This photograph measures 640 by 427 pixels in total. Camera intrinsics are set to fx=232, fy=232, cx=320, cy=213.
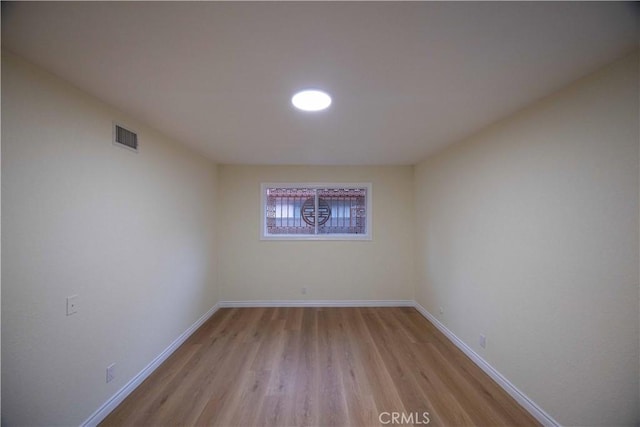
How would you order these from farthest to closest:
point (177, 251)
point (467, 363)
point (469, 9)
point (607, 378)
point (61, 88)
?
point (177, 251), point (467, 363), point (61, 88), point (607, 378), point (469, 9)

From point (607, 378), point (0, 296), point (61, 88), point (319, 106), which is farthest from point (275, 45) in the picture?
point (607, 378)

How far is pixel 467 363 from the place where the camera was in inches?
88.7

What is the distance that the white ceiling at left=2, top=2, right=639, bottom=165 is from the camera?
3.04 ft

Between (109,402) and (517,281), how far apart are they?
3185mm

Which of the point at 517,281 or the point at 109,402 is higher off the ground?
the point at 517,281

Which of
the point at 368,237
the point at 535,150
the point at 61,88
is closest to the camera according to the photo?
the point at 61,88

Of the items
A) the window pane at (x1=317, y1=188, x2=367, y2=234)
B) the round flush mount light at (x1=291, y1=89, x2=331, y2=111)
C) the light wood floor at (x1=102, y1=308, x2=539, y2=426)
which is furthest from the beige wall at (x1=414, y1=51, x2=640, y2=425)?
the window pane at (x1=317, y1=188, x2=367, y2=234)

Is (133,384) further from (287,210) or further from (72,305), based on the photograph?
(287,210)

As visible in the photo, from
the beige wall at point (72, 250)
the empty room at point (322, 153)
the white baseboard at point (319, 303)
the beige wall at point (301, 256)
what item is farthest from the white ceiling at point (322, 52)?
the white baseboard at point (319, 303)

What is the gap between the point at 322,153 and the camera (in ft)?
9.80

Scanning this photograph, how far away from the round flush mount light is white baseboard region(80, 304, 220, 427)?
2539 mm

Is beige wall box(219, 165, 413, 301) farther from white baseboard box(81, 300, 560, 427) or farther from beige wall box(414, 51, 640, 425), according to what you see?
beige wall box(414, 51, 640, 425)

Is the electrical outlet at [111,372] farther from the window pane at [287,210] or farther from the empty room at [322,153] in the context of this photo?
the window pane at [287,210]

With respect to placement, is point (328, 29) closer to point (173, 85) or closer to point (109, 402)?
point (173, 85)
